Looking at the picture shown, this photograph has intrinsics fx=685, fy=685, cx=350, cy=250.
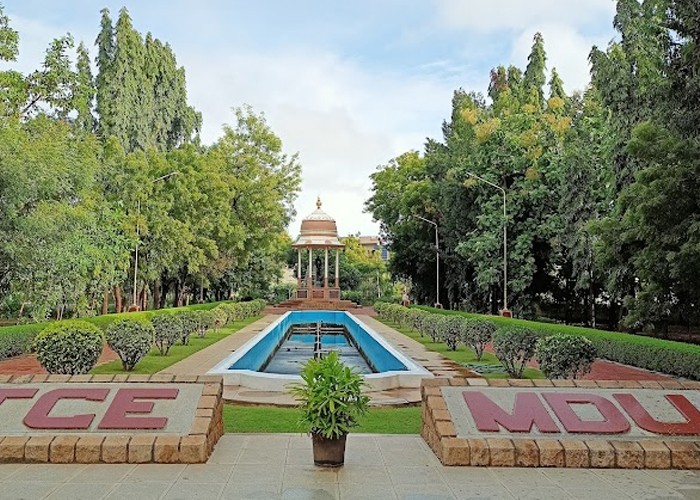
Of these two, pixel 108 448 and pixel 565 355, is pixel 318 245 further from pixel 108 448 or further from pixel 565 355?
pixel 108 448

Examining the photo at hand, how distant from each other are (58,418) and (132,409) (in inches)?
28.0

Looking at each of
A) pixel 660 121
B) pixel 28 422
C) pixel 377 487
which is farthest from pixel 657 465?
pixel 660 121

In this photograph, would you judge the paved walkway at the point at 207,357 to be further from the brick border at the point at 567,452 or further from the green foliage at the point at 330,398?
the brick border at the point at 567,452

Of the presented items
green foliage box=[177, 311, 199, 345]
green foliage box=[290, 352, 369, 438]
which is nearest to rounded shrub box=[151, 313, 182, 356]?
green foliage box=[177, 311, 199, 345]

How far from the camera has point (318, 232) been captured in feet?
167

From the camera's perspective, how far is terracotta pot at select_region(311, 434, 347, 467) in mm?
6184

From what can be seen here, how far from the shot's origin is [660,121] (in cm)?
1614

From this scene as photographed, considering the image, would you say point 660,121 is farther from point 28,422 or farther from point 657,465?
point 28,422

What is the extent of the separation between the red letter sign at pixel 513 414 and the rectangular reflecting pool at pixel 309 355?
1.53 meters

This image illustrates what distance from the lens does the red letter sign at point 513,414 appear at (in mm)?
6715

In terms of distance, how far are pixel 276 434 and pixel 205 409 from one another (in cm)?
107

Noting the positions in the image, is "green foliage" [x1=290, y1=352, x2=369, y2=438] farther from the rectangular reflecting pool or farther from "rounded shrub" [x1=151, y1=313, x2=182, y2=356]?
"rounded shrub" [x1=151, y1=313, x2=182, y2=356]

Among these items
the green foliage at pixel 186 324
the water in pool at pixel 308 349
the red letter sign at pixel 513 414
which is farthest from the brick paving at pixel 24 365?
the red letter sign at pixel 513 414

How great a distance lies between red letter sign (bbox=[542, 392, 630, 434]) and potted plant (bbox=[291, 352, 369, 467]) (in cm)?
211
